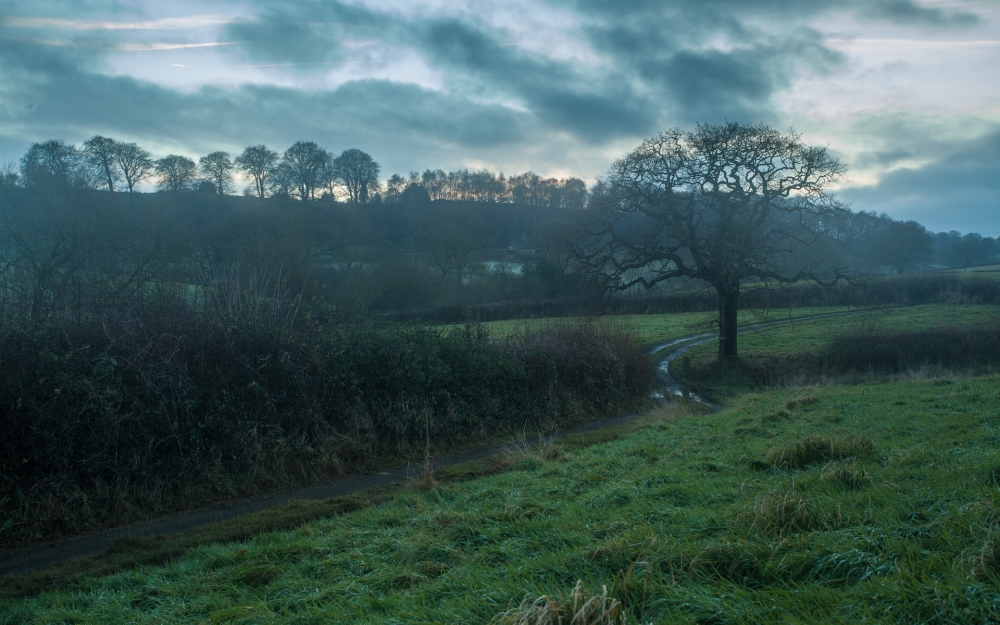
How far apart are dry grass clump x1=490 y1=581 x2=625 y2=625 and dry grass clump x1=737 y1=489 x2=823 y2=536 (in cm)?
154

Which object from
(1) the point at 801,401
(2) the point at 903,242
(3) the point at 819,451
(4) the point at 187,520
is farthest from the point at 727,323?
(2) the point at 903,242

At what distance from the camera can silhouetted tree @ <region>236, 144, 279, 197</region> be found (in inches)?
1770

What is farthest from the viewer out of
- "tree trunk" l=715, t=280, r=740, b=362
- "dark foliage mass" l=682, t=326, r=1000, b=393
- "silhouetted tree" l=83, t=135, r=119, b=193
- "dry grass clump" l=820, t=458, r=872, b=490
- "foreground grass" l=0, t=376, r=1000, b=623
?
"tree trunk" l=715, t=280, r=740, b=362

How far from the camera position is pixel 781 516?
13.6 ft

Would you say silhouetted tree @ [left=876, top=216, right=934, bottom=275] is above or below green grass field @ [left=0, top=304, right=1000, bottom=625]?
above

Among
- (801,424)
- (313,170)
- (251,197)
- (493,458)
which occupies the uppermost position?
(313,170)

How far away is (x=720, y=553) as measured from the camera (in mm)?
3719

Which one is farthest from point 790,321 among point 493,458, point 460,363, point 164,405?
point 164,405

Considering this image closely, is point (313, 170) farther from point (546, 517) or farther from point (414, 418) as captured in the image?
point (546, 517)

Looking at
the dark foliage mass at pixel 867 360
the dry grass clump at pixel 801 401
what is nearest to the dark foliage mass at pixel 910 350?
the dark foliage mass at pixel 867 360

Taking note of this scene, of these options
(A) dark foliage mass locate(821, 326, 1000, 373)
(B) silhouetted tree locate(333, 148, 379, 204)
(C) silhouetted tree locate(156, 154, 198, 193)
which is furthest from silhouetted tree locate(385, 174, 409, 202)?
(A) dark foliage mass locate(821, 326, 1000, 373)

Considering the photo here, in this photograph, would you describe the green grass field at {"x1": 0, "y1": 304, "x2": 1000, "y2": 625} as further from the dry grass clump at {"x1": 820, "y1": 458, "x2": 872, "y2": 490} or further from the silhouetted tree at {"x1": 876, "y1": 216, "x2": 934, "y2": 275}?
the silhouetted tree at {"x1": 876, "y1": 216, "x2": 934, "y2": 275}

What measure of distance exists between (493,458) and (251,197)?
1476 inches

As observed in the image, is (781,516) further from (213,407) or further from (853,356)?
(853,356)
